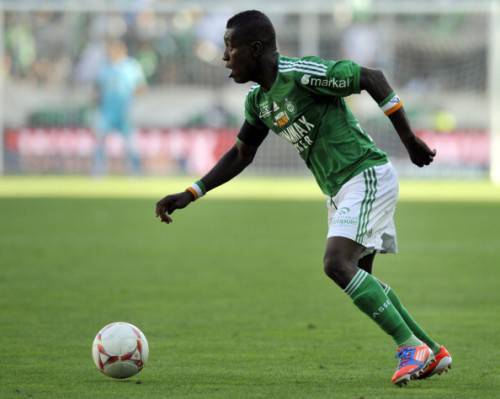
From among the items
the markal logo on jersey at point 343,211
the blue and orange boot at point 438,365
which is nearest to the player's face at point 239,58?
the markal logo on jersey at point 343,211

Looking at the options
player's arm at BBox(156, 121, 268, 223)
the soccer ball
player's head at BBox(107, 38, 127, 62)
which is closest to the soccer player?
player's arm at BBox(156, 121, 268, 223)

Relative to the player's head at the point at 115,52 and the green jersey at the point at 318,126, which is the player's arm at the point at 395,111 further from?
the player's head at the point at 115,52

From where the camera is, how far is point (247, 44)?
21.0ft

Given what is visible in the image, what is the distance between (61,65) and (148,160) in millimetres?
4049

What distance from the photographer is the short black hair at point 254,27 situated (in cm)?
640

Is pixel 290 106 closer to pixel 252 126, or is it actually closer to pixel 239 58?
pixel 239 58

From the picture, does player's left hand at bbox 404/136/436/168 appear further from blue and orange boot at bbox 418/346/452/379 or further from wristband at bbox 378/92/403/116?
blue and orange boot at bbox 418/346/452/379

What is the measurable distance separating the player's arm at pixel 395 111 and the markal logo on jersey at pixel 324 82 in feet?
0.29

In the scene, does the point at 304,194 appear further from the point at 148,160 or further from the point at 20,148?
the point at 20,148

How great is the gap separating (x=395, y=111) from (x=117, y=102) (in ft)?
70.2

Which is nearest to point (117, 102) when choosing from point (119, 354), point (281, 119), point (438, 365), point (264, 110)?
point (264, 110)

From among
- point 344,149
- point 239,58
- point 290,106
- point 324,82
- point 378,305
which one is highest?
point 239,58

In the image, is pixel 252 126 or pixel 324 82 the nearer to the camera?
pixel 324 82

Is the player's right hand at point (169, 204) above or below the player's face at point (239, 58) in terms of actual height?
below
